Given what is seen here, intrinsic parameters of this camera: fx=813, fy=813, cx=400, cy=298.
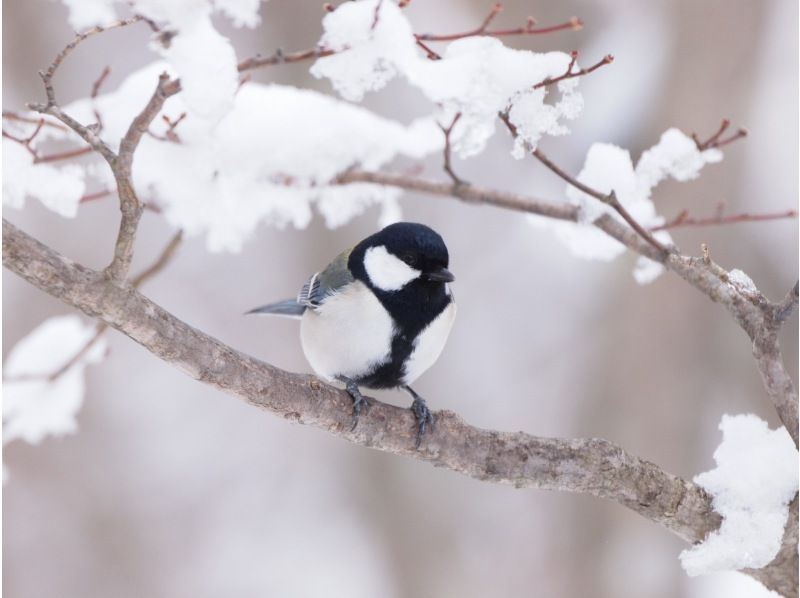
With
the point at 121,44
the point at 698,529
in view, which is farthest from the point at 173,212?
the point at 121,44

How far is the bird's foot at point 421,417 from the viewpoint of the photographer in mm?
1894

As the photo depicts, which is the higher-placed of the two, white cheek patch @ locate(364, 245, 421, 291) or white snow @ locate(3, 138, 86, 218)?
white snow @ locate(3, 138, 86, 218)

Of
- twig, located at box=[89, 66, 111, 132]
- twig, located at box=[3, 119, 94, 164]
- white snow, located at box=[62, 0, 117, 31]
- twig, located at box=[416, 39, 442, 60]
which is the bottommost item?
twig, located at box=[3, 119, 94, 164]

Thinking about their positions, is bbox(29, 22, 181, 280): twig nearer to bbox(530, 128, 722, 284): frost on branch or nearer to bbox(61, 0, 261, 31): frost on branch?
bbox(61, 0, 261, 31): frost on branch

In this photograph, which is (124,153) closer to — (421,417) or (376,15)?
(376,15)

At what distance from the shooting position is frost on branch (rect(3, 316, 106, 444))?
2.46 meters

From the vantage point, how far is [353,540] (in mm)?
5215

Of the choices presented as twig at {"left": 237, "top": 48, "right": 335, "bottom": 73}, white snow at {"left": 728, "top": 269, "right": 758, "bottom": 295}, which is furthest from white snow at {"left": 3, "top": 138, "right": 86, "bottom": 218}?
white snow at {"left": 728, "top": 269, "right": 758, "bottom": 295}

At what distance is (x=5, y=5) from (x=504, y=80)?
3261 mm

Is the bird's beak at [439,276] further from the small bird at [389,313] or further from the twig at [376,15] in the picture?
the twig at [376,15]

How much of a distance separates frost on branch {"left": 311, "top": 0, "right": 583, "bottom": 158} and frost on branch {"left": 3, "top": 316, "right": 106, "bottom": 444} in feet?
4.32

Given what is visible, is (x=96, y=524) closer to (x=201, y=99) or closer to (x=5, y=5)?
(x=5, y=5)

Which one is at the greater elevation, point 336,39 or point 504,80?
point 336,39

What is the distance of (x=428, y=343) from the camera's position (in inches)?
85.2
